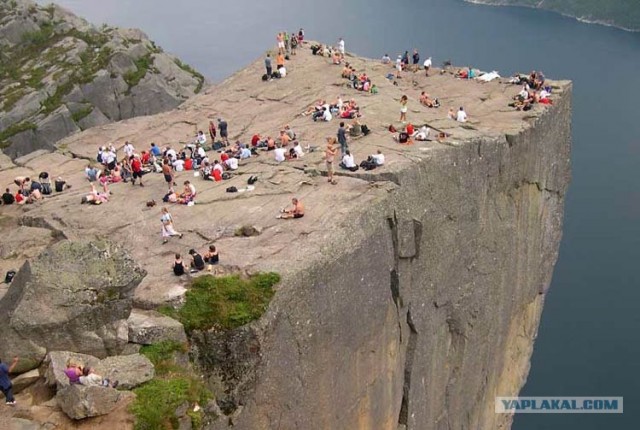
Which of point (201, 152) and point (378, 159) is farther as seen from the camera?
point (201, 152)

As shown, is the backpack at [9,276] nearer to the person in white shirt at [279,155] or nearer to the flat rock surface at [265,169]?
the flat rock surface at [265,169]

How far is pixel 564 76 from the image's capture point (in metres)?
93.6

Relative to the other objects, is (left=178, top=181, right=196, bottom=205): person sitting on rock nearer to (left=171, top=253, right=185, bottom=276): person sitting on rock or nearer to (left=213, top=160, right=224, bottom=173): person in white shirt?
(left=213, top=160, right=224, bottom=173): person in white shirt

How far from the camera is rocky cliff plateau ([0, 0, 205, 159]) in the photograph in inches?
1826

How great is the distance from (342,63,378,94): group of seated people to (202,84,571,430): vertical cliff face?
312 inches

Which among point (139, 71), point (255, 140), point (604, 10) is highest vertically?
point (255, 140)

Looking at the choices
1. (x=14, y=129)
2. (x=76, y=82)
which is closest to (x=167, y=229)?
(x=14, y=129)

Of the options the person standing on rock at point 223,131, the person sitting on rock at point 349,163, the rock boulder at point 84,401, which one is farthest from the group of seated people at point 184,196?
the rock boulder at point 84,401

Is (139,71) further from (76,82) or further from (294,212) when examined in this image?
(294,212)

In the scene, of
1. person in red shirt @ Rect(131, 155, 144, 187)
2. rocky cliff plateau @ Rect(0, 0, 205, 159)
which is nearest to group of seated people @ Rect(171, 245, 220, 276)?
person in red shirt @ Rect(131, 155, 144, 187)

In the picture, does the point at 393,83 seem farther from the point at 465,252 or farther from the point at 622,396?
the point at 622,396

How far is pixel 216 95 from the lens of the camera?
120 feet

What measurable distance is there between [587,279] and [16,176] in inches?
1849

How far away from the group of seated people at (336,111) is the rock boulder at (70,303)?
15.3m
